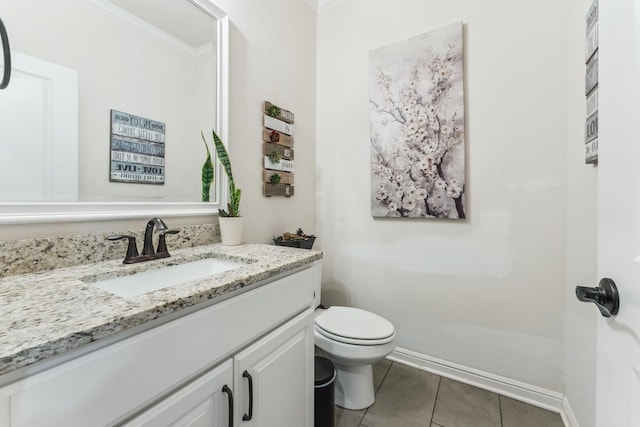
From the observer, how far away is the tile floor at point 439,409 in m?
1.34

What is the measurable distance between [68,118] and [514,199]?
2.01 meters

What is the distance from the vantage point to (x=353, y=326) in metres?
1.44

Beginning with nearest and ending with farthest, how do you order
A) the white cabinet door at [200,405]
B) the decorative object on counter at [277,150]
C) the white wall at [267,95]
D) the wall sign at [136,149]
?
the white cabinet door at [200,405]
the wall sign at [136,149]
the white wall at [267,95]
the decorative object on counter at [277,150]

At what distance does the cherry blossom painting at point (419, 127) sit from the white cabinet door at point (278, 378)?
103cm

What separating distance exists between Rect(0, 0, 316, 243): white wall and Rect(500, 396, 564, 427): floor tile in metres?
1.55

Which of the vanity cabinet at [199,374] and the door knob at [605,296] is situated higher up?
the door knob at [605,296]

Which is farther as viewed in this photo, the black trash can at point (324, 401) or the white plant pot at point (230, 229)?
the white plant pot at point (230, 229)

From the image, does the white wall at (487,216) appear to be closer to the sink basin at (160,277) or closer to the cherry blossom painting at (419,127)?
the cherry blossom painting at (419,127)

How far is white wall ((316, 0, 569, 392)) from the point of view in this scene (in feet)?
4.57

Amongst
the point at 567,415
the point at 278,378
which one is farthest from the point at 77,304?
the point at 567,415

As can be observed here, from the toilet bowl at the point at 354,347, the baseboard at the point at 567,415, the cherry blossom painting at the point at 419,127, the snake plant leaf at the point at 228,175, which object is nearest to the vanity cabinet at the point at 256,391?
the toilet bowl at the point at 354,347

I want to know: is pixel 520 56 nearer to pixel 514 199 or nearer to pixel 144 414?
pixel 514 199

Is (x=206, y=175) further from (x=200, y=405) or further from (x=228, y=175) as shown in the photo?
(x=200, y=405)

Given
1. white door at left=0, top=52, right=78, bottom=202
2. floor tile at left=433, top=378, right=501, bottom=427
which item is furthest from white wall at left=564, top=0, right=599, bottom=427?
white door at left=0, top=52, right=78, bottom=202
